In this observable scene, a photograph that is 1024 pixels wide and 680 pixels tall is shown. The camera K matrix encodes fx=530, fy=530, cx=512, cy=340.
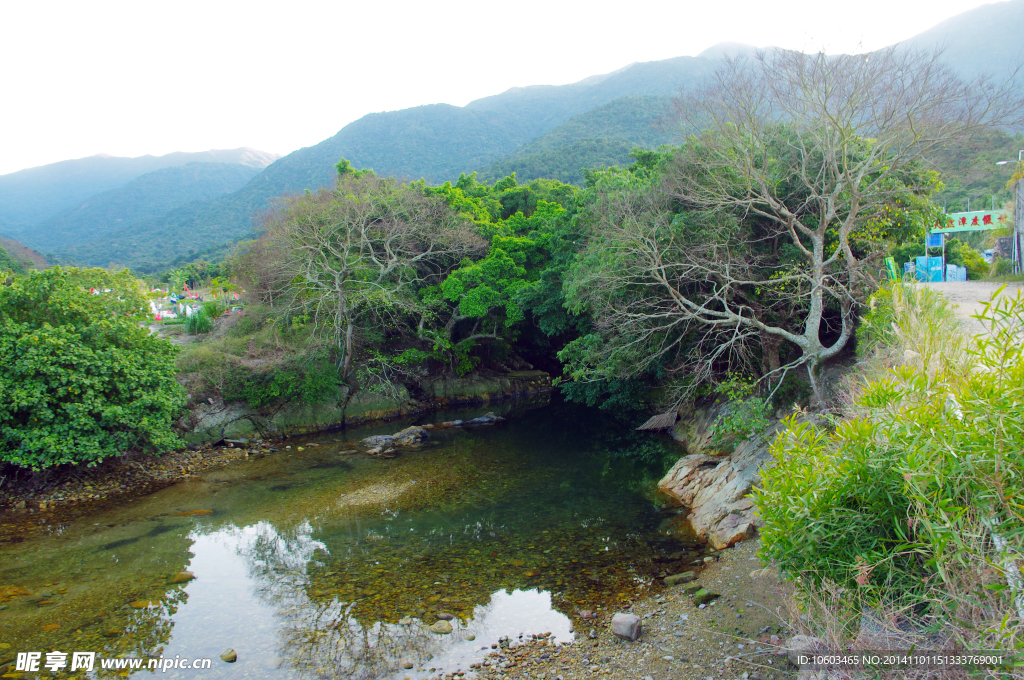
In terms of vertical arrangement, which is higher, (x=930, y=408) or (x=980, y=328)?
(x=930, y=408)

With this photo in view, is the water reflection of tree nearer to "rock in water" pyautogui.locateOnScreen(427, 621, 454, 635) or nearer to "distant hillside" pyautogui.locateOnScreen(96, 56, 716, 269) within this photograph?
"rock in water" pyautogui.locateOnScreen(427, 621, 454, 635)

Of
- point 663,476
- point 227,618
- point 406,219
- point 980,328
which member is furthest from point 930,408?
point 406,219

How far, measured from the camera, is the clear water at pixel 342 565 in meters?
6.86

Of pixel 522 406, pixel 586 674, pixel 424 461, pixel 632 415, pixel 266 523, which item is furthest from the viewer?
pixel 522 406

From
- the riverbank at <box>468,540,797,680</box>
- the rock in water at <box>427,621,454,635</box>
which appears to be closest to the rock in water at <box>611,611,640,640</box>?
the riverbank at <box>468,540,797,680</box>

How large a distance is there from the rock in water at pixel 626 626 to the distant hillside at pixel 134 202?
11357 cm

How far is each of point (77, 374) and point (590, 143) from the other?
52813 millimetres

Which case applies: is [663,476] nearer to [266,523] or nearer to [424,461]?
[424,461]

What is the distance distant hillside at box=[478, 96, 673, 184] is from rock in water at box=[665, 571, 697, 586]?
41247mm

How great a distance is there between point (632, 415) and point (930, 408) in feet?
58.6

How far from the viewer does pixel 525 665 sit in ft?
20.1

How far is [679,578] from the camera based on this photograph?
8.03m

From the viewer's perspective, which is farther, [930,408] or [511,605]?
[511,605]

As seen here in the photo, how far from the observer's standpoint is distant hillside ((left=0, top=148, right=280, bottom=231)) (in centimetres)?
13375
